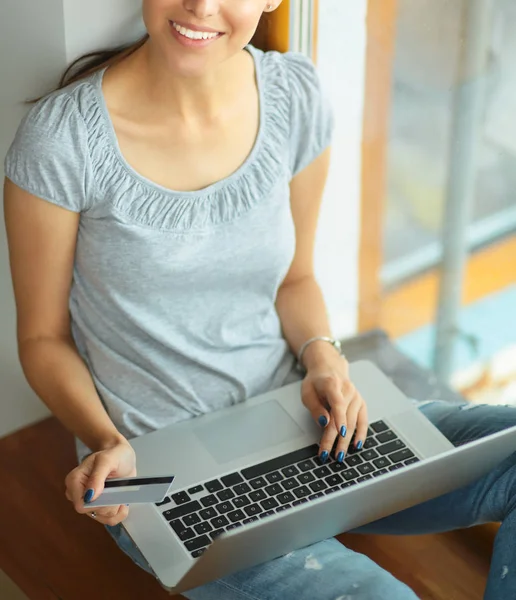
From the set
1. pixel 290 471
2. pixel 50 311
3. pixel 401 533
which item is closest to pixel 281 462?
pixel 290 471

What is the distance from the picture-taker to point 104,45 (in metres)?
1.33

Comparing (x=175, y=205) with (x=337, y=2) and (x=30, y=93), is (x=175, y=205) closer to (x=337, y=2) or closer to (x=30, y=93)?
(x=30, y=93)

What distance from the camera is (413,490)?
113 cm

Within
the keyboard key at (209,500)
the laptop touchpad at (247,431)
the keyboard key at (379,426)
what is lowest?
the keyboard key at (209,500)

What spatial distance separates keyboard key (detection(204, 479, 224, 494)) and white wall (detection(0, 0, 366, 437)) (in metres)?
0.47

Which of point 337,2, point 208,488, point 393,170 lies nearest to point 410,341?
point 393,170

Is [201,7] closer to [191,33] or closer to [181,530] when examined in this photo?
[191,33]

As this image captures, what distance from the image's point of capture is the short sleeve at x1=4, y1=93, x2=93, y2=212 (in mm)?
1186

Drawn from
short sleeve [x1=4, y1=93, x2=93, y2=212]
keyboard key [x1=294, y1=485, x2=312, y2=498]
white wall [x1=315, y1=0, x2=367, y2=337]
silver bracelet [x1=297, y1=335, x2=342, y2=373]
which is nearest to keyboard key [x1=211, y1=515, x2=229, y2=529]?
keyboard key [x1=294, y1=485, x2=312, y2=498]

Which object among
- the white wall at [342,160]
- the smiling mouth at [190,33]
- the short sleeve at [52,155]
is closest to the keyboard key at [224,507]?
the short sleeve at [52,155]

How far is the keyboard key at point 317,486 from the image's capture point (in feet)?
4.11

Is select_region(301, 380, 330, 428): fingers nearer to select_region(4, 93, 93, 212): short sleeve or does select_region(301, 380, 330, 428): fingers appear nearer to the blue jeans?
the blue jeans

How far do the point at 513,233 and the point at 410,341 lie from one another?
17.5 inches

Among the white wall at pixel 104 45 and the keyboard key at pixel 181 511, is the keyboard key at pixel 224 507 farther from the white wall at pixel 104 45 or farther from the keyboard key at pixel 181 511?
the white wall at pixel 104 45
